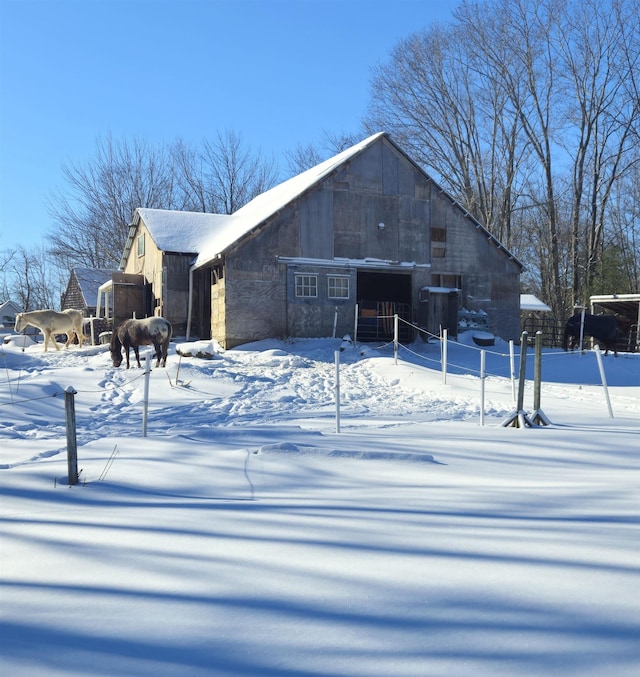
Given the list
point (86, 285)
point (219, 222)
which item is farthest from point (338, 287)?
point (86, 285)

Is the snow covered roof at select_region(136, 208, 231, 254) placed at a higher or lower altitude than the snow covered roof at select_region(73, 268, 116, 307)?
higher

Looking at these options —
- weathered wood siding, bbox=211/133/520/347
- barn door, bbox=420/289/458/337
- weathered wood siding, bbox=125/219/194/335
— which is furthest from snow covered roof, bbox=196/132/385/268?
barn door, bbox=420/289/458/337

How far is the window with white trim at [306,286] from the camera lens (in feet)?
70.5

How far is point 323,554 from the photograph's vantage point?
3.40 meters

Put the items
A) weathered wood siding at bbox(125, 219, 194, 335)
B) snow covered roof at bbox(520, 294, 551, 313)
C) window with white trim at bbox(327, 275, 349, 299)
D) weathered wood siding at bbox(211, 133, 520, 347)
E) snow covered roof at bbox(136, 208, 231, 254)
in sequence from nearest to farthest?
weathered wood siding at bbox(211, 133, 520, 347)
window with white trim at bbox(327, 275, 349, 299)
weathered wood siding at bbox(125, 219, 194, 335)
snow covered roof at bbox(136, 208, 231, 254)
snow covered roof at bbox(520, 294, 551, 313)

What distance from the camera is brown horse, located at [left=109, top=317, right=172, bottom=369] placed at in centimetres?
1714

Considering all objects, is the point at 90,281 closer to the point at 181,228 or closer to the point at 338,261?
the point at 181,228

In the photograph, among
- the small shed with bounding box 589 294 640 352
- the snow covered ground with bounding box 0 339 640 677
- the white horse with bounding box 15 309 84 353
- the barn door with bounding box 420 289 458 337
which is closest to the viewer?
the snow covered ground with bounding box 0 339 640 677

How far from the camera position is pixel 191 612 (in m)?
2.71

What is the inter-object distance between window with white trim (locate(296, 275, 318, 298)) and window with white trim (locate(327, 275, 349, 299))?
509mm

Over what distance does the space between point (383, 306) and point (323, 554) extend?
21.3 m

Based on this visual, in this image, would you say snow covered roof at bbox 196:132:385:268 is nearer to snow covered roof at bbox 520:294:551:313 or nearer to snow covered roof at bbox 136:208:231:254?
snow covered roof at bbox 136:208:231:254

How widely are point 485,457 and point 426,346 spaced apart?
15.7m

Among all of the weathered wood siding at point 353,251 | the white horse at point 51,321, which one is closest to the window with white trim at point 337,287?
the weathered wood siding at point 353,251
